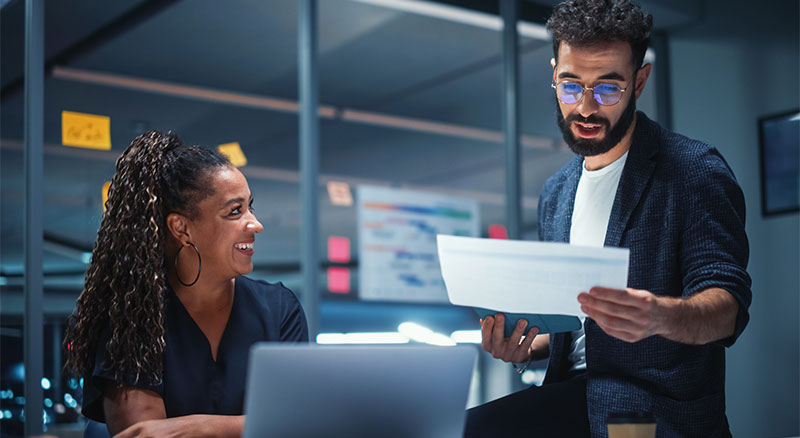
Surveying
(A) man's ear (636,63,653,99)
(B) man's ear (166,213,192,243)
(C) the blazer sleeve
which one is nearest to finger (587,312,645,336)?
(C) the blazer sleeve

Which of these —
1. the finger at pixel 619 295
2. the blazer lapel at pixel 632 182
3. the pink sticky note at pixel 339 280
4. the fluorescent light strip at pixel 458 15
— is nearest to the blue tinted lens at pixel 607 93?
the blazer lapel at pixel 632 182

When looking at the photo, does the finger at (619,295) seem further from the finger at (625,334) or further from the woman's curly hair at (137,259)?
the woman's curly hair at (137,259)

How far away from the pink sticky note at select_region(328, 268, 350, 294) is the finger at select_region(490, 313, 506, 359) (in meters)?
2.02

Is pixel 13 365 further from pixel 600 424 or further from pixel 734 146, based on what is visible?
pixel 734 146

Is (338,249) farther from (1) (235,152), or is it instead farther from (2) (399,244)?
(1) (235,152)

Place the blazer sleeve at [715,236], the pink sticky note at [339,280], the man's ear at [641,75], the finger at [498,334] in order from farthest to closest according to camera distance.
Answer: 1. the pink sticky note at [339,280]
2. the man's ear at [641,75]
3. the finger at [498,334]
4. the blazer sleeve at [715,236]

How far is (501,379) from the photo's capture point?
4461 mm

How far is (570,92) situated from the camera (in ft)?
6.06

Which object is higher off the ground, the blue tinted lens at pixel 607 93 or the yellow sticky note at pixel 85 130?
the yellow sticky note at pixel 85 130

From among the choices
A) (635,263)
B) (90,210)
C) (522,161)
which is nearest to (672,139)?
(635,263)

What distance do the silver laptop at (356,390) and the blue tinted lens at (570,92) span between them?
824mm

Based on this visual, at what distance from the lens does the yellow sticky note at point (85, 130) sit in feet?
11.3

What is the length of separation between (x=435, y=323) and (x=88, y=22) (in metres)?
2.12

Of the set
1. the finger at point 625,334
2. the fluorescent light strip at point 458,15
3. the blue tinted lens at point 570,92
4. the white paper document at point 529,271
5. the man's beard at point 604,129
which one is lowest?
the finger at point 625,334
